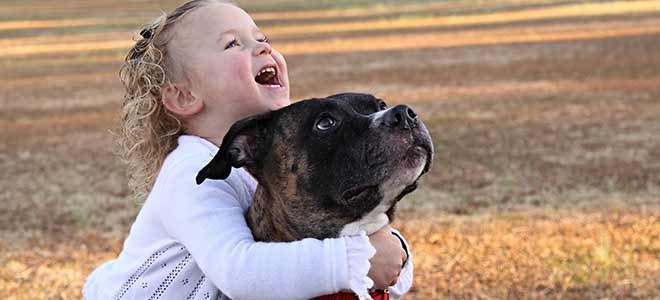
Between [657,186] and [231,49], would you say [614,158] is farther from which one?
[231,49]

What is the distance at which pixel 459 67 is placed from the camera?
19.7 m

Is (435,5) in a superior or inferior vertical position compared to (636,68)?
inferior

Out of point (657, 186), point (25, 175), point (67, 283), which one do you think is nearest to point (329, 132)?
point (67, 283)

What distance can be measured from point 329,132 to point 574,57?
57.1ft

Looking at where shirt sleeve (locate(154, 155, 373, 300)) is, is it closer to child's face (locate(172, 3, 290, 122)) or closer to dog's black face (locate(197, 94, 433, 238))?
dog's black face (locate(197, 94, 433, 238))

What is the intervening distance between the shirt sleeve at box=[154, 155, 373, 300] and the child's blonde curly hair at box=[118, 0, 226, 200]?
0.56 m

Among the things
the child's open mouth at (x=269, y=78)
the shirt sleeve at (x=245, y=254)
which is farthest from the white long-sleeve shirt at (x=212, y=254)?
the child's open mouth at (x=269, y=78)

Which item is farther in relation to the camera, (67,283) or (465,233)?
(465,233)

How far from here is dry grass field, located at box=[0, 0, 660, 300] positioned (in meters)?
6.52

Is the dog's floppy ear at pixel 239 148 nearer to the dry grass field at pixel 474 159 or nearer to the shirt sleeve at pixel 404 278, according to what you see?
the shirt sleeve at pixel 404 278

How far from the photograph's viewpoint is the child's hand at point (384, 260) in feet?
10.9

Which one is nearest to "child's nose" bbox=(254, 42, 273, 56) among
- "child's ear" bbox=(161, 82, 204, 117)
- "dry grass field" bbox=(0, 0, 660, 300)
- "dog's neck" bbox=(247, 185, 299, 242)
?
"child's ear" bbox=(161, 82, 204, 117)

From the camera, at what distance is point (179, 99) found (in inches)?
151

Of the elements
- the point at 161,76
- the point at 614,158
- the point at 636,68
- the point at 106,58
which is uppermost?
the point at 161,76
